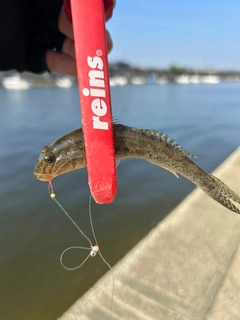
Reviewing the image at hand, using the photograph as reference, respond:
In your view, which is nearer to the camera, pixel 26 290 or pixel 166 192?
pixel 26 290

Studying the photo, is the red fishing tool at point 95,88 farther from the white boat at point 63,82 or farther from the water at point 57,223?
the white boat at point 63,82

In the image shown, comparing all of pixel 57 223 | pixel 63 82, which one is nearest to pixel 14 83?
pixel 63 82

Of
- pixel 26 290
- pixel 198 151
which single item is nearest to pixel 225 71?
pixel 198 151

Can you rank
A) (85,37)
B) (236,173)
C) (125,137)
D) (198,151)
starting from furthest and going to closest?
1. (198,151)
2. (236,173)
3. (125,137)
4. (85,37)

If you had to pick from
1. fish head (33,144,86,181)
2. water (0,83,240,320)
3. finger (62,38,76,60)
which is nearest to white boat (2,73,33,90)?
water (0,83,240,320)

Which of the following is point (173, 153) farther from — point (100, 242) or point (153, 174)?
point (153, 174)
